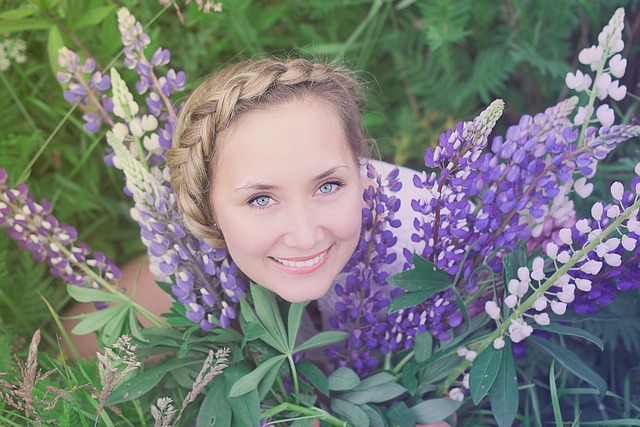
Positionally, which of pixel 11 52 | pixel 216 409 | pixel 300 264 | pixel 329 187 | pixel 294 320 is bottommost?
pixel 216 409

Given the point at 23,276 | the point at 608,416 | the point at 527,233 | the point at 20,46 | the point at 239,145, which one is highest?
the point at 20,46

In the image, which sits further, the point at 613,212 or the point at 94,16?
the point at 94,16

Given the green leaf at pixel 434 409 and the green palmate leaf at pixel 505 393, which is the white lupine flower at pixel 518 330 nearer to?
the green palmate leaf at pixel 505 393

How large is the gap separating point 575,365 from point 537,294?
0.22 m

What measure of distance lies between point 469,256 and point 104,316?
2.22 ft

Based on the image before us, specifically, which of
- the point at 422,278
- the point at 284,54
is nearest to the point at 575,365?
the point at 422,278

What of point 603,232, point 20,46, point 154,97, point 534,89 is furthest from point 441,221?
point 20,46

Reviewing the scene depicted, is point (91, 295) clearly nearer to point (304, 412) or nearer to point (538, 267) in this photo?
point (304, 412)

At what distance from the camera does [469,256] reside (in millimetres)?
1211

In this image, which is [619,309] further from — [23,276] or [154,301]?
[23,276]

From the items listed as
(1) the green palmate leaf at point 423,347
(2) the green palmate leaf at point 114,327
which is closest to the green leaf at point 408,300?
(1) the green palmate leaf at point 423,347

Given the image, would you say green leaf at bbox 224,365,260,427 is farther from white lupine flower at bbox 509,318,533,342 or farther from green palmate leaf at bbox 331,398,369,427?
white lupine flower at bbox 509,318,533,342

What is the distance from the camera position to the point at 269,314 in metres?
1.14

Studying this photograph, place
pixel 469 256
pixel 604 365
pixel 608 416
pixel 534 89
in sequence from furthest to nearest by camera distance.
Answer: pixel 534 89
pixel 604 365
pixel 608 416
pixel 469 256
